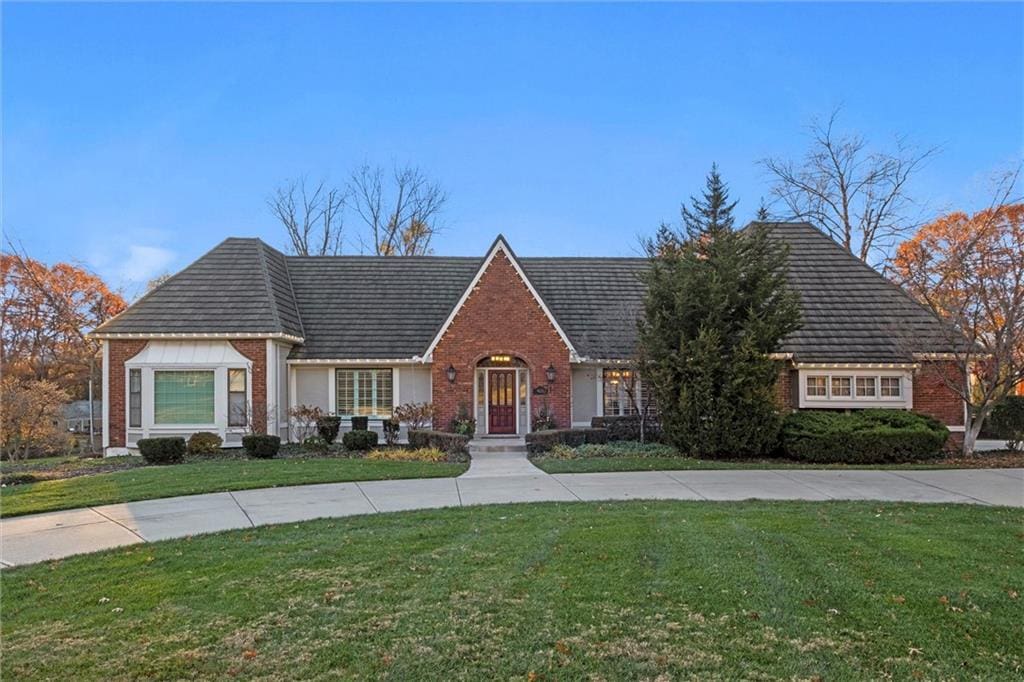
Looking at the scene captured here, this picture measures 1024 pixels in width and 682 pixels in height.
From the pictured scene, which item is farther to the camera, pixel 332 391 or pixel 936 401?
pixel 332 391

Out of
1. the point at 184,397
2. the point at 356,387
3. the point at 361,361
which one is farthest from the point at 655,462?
the point at 184,397

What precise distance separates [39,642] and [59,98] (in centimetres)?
1440

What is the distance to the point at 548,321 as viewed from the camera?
19.6 m

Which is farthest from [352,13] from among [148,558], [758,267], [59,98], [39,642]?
[39,642]

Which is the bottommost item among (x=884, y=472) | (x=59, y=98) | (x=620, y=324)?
Answer: (x=884, y=472)

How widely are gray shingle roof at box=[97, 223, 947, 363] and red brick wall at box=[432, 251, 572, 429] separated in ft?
4.22

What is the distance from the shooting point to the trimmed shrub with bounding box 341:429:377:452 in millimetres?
17250

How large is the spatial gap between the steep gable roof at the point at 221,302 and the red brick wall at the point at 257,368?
373mm

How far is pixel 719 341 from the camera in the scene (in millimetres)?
15133

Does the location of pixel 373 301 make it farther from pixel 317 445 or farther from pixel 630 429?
pixel 630 429

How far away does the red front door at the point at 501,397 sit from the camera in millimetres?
20156

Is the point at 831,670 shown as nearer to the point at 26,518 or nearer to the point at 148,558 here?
the point at 148,558

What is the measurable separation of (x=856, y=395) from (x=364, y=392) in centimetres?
1478

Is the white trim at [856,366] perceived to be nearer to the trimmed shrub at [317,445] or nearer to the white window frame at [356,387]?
the white window frame at [356,387]
